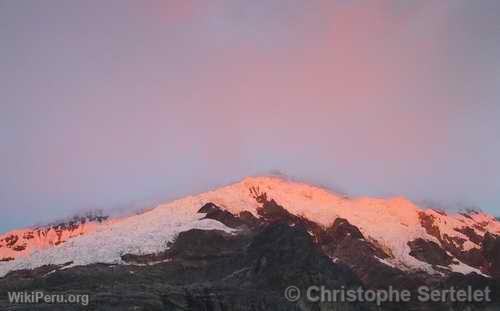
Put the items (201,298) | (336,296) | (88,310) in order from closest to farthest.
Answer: (88,310)
(201,298)
(336,296)

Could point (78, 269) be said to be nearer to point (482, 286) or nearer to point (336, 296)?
point (336, 296)

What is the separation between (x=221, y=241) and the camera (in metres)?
197

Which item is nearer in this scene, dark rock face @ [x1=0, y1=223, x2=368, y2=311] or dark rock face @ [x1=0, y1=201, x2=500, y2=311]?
dark rock face @ [x1=0, y1=223, x2=368, y2=311]

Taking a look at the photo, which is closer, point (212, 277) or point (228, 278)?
point (228, 278)

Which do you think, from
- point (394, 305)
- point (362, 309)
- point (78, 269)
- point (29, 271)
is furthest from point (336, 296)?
point (29, 271)

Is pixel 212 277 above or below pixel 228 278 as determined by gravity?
below

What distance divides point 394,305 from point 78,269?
73.8 m

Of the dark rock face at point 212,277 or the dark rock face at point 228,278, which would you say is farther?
the dark rock face at point 228,278

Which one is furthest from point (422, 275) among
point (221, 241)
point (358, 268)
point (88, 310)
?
point (88, 310)

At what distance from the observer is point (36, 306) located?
9938 cm

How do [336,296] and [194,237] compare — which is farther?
[194,237]

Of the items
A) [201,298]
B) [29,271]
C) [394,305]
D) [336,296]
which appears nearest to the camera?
[201,298]

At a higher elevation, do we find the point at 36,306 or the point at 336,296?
the point at 36,306

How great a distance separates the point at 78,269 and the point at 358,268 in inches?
2999
